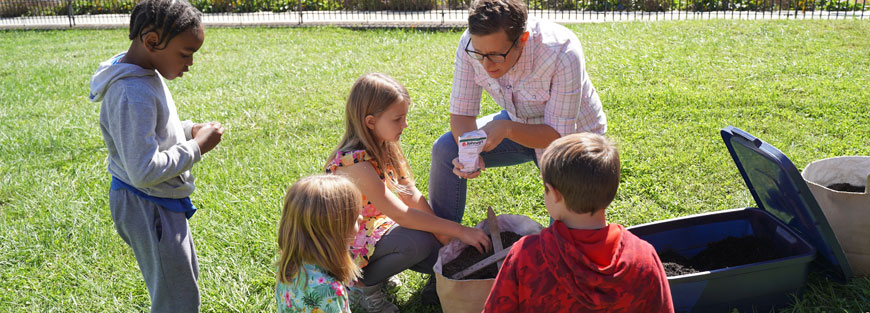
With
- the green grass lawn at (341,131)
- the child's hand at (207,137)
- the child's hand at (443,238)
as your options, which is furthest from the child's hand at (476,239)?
the child's hand at (207,137)

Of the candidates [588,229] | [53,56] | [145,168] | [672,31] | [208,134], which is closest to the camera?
[588,229]

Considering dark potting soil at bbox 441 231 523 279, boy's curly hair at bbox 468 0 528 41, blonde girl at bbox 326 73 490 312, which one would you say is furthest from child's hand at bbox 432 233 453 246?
boy's curly hair at bbox 468 0 528 41

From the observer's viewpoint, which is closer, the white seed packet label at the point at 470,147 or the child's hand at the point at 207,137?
the child's hand at the point at 207,137

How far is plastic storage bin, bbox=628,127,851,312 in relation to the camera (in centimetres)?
250

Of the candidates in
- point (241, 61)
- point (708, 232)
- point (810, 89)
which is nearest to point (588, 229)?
point (708, 232)

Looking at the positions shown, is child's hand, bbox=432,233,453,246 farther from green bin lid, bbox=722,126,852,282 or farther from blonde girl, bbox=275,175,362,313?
green bin lid, bbox=722,126,852,282

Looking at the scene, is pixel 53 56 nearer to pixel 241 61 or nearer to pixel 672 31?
pixel 241 61

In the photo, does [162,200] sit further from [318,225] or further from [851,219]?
[851,219]

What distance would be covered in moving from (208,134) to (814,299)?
2.53 m

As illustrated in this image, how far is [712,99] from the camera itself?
566cm

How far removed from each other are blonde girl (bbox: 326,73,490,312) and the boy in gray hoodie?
581 millimetres

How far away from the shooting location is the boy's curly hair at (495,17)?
8.50 ft

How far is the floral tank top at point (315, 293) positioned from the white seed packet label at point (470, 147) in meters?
0.73

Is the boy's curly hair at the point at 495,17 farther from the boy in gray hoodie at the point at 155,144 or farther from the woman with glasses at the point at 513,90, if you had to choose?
the boy in gray hoodie at the point at 155,144
